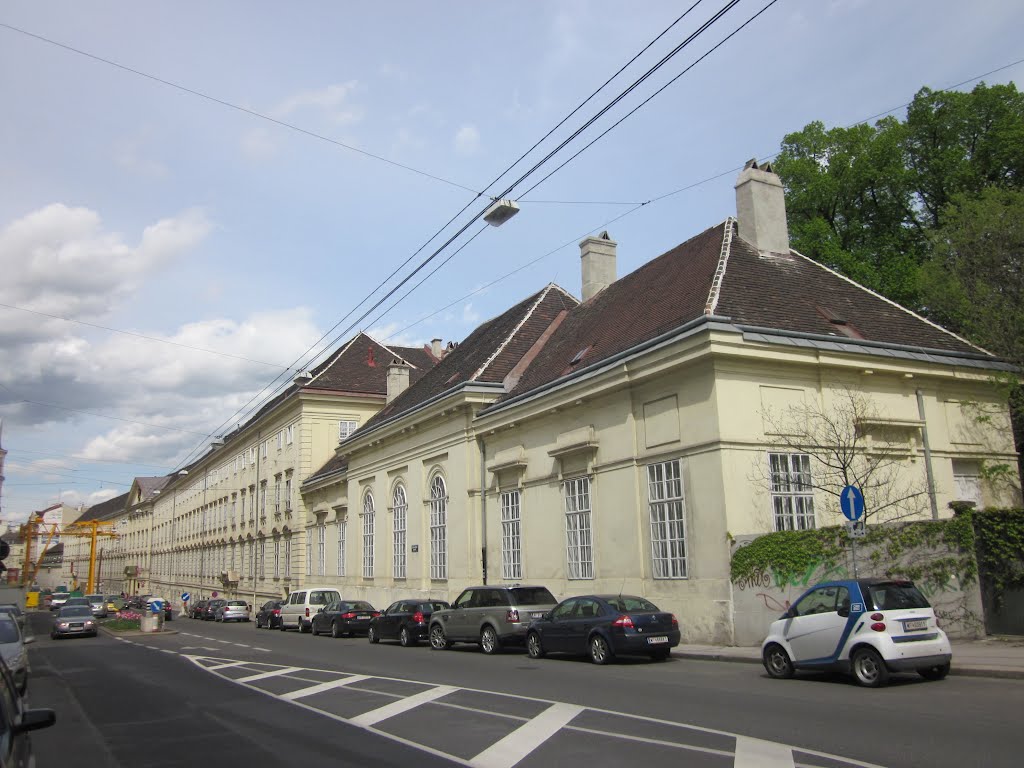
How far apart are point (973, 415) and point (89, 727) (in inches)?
849

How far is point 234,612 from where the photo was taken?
4716cm

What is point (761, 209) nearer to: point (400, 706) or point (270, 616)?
point (400, 706)

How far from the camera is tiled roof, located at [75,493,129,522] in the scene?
419ft

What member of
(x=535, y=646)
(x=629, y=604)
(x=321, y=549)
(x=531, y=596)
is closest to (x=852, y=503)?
(x=629, y=604)

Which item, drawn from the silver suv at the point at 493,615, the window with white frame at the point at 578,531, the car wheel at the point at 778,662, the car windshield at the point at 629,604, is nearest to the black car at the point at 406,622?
the silver suv at the point at 493,615

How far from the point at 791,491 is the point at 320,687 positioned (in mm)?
11504

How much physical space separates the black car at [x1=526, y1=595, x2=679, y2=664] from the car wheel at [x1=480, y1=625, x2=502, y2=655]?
2303 mm

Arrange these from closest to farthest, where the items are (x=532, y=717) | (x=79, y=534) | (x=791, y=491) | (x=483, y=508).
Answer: (x=532, y=717) → (x=791, y=491) → (x=483, y=508) → (x=79, y=534)

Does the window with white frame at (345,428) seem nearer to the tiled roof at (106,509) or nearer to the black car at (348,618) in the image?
the black car at (348,618)

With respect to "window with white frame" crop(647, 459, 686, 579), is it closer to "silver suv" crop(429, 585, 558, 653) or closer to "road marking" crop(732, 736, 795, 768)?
"silver suv" crop(429, 585, 558, 653)

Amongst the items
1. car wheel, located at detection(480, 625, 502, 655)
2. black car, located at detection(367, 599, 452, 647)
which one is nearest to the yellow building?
black car, located at detection(367, 599, 452, 647)

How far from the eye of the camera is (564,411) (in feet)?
81.0

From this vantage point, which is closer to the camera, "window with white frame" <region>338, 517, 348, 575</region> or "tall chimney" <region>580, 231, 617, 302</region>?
"tall chimney" <region>580, 231, 617, 302</region>

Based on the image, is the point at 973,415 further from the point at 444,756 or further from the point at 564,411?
the point at 444,756
